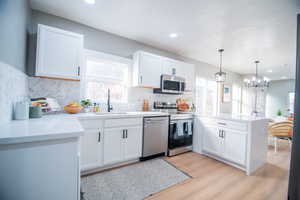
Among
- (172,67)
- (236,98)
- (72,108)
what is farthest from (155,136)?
(236,98)

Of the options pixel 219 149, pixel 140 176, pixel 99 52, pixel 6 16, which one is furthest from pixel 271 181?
pixel 6 16

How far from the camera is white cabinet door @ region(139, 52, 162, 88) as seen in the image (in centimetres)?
282

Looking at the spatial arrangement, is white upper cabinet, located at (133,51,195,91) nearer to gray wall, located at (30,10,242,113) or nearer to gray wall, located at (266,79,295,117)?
gray wall, located at (30,10,242,113)

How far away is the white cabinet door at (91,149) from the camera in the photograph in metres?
1.93

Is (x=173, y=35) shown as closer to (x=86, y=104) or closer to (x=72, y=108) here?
(x=86, y=104)

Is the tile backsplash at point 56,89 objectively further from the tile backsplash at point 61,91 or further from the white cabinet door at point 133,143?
the white cabinet door at point 133,143

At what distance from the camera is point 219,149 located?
8.46 ft

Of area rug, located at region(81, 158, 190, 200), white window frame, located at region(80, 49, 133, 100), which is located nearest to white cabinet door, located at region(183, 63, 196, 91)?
white window frame, located at region(80, 49, 133, 100)

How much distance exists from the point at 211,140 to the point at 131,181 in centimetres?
180

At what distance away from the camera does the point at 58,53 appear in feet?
6.48

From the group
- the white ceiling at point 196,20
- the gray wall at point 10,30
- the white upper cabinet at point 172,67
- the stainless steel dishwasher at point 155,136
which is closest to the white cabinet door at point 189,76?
Answer: the white upper cabinet at point 172,67

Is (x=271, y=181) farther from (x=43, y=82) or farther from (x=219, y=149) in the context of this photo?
(x=43, y=82)

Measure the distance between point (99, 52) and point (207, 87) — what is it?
12.7 ft

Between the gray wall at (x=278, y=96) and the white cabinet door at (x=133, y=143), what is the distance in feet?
25.0
